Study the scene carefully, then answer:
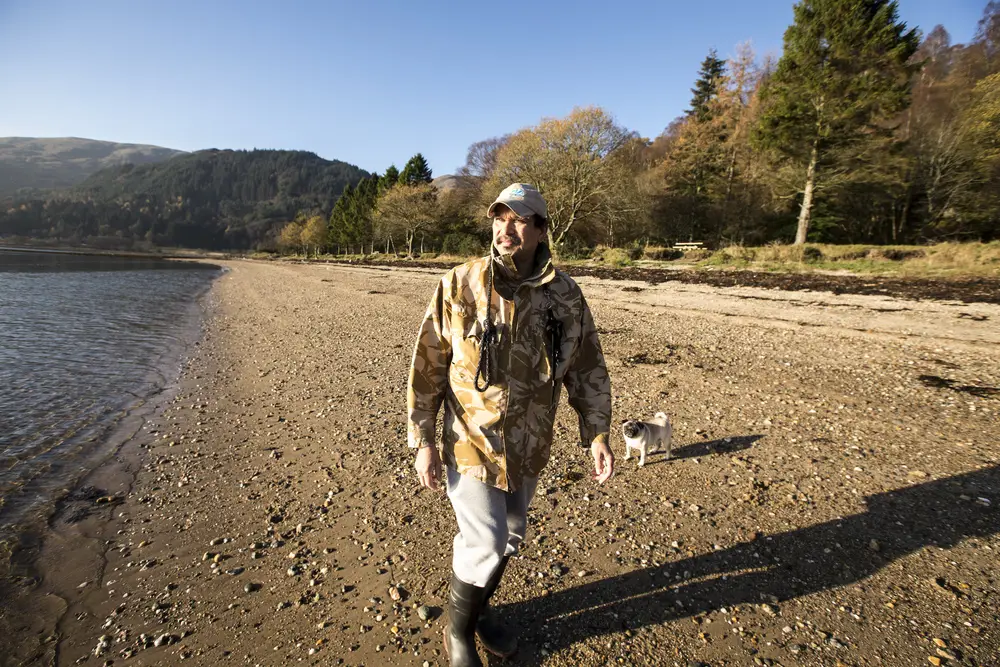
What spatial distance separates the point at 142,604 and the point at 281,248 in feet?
387

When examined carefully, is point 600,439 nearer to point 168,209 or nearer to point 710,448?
point 710,448

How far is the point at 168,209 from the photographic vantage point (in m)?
159

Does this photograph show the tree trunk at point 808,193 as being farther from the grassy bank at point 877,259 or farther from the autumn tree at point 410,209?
the autumn tree at point 410,209

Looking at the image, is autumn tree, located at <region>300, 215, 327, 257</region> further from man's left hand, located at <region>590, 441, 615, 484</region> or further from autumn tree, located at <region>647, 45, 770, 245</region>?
man's left hand, located at <region>590, 441, 615, 484</region>

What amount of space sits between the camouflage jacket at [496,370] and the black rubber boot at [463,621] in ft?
2.01

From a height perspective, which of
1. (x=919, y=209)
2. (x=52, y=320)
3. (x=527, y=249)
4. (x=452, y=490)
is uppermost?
(x=919, y=209)

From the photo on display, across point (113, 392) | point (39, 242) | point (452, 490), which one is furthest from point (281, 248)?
point (452, 490)

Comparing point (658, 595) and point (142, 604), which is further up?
point (658, 595)

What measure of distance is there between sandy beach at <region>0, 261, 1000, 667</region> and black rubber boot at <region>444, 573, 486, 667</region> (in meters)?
0.25

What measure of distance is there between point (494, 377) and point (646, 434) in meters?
2.80

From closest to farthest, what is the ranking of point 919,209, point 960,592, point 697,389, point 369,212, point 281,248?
point 960,592, point 697,389, point 919,209, point 369,212, point 281,248

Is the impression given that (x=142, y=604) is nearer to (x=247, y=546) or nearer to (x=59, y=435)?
(x=247, y=546)

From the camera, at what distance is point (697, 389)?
6.50m

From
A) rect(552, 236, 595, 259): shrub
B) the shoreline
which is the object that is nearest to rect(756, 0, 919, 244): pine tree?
rect(552, 236, 595, 259): shrub
